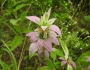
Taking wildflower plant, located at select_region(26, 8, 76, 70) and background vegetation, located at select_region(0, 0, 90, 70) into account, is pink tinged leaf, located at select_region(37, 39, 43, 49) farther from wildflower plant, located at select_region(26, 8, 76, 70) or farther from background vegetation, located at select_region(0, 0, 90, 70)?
background vegetation, located at select_region(0, 0, 90, 70)

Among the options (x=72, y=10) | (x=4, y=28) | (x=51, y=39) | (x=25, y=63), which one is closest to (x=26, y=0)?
(x=4, y=28)

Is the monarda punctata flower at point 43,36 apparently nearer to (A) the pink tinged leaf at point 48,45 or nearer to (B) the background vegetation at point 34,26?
(A) the pink tinged leaf at point 48,45

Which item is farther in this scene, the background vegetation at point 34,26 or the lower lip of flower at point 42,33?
the background vegetation at point 34,26

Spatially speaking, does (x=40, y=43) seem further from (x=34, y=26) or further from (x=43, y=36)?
(x=34, y=26)

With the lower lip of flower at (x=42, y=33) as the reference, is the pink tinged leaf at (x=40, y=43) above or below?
below

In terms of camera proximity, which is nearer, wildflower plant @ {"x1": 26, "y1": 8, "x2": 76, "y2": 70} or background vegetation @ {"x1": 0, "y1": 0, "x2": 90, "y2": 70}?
wildflower plant @ {"x1": 26, "y1": 8, "x2": 76, "y2": 70}

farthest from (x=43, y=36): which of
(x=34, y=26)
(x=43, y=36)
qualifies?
(x=34, y=26)

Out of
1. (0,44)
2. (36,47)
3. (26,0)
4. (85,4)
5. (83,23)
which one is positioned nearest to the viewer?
(36,47)

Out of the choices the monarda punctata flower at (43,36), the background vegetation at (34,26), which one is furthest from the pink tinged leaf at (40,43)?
the background vegetation at (34,26)

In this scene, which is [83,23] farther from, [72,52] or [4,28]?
[4,28]

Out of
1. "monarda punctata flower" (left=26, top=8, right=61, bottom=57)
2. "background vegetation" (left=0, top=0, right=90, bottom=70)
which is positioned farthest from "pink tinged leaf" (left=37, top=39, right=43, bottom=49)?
"background vegetation" (left=0, top=0, right=90, bottom=70)

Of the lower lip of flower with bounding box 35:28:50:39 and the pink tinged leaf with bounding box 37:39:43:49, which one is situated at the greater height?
the lower lip of flower with bounding box 35:28:50:39
